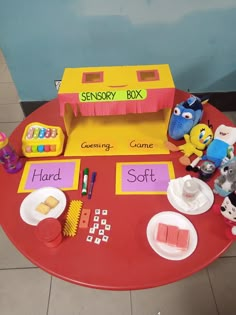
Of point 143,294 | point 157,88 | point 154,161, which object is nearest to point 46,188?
point 154,161

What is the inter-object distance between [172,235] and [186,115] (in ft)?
1.35

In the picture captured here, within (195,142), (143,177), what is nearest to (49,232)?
(143,177)

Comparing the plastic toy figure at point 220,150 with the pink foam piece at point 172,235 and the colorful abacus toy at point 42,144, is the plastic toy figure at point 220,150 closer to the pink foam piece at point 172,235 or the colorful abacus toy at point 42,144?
the pink foam piece at point 172,235

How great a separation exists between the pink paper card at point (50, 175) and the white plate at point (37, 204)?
0.03 metres

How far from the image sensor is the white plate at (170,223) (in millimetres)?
687

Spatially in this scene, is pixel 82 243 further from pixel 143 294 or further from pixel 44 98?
pixel 44 98

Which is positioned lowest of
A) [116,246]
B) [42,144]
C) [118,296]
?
[118,296]

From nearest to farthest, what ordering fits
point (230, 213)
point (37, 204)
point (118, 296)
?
point (230, 213) → point (37, 204) → point (118, 296)

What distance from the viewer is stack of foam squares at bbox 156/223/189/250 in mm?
693

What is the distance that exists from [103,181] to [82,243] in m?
0.22

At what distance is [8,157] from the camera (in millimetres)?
864

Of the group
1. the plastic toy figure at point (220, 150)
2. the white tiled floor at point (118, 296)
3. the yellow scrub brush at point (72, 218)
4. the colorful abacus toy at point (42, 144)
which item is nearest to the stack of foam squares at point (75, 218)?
the yellow scrub brush at point (72, 218)

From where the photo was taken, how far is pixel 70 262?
683 millimetres

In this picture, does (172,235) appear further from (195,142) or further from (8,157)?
(8,157)
